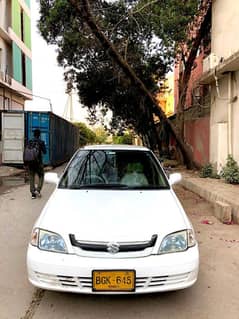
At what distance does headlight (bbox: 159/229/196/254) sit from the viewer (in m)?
3.59

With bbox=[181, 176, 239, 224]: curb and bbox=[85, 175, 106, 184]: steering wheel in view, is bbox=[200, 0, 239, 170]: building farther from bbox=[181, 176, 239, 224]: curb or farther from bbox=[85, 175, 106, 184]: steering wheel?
bbox=[85, 175, 106, 184]: steering wheel

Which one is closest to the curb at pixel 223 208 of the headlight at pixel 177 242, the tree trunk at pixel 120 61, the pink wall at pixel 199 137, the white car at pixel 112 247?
the white car at pixel 112 247

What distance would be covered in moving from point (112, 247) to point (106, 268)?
0.19m

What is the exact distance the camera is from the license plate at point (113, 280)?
3.40m

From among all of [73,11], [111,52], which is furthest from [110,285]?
[73,11]

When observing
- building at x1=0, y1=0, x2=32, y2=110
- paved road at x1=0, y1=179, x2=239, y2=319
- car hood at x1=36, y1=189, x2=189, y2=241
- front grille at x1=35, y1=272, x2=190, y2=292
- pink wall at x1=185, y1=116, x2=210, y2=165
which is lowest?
paved road at x1=0, y1=179, x2=239, y2=319

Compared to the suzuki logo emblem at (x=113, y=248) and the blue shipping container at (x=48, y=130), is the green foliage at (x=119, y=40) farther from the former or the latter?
the suzuki logo emblem at (x=113, y=248)

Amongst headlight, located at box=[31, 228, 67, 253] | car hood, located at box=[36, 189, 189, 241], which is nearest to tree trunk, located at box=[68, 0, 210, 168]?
car hood, located at box=[36, 189, 189, 241]

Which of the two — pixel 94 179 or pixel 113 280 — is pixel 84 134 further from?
pixel 113 280

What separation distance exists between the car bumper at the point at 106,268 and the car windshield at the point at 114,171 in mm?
1472

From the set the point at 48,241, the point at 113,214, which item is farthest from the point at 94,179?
the point at 48,241

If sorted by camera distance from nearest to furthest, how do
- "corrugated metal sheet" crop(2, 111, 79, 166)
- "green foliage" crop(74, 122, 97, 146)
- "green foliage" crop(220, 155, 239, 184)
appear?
"green foliage" crop(220, 155, 239, 184) < "corrugated metal sheet" crop(2, 111, 79, 166) < "green foliage" crop(74, 122, 97, 146)

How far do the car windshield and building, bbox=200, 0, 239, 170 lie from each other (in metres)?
6.00

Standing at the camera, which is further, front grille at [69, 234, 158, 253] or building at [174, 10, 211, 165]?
building at [174, 10, 211, 165]
